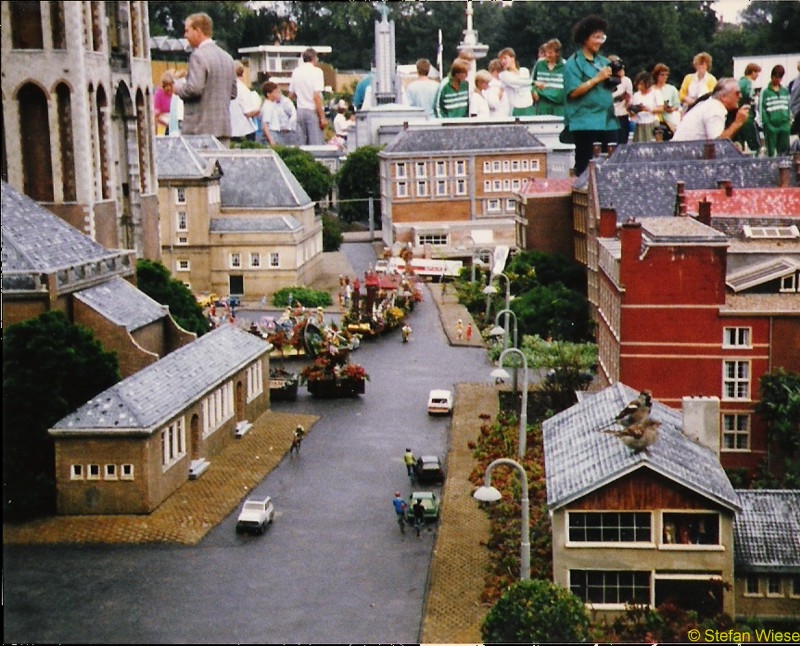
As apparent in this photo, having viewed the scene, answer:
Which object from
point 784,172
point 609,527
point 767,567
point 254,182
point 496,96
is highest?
point 496,96

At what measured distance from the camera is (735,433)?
47781 millimetres

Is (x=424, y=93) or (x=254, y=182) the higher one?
(x=424, y=93)

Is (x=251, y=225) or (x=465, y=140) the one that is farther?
(x=465, y=140)

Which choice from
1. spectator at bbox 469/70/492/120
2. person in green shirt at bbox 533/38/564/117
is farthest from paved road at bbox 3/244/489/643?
spectator at bbox 469/70/492/120

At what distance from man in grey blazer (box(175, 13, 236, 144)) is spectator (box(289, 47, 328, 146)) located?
14.4 m

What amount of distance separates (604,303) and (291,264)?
32.4 metres

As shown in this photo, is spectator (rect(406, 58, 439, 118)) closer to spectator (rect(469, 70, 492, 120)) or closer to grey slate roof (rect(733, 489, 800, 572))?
spectator (rect(469, 70, 492, 120))

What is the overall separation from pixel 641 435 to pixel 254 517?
12.0 metres

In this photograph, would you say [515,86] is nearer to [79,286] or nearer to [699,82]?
[699,82]

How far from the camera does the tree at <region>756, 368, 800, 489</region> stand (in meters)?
45.2

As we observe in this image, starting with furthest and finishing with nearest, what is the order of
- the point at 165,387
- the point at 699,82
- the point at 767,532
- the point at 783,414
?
the point at 699,82 < the point at 165,387 < the point at 783,414 < the point at 767,532

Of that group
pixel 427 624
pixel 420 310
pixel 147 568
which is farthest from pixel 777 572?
pixel 420 310

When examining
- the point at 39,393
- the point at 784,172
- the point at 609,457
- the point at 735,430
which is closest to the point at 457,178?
the point at 784,172

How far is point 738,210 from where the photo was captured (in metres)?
60.3
